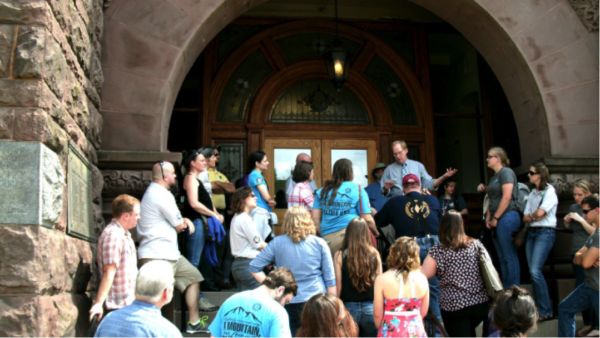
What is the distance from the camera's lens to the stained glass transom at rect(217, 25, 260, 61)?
10.5 meters

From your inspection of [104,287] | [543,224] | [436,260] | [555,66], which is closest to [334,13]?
[555,66]

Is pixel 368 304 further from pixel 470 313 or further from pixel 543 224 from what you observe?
pixel 543 224

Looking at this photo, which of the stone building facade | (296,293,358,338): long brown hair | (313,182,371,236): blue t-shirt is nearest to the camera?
(296,293,358,338): long brown hair

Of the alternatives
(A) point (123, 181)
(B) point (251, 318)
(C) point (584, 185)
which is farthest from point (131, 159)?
(C) point (584, 185)

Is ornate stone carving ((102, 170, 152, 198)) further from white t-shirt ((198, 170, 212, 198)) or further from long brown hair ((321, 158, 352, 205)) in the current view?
long brown hair ((321, 158, 352, 205))

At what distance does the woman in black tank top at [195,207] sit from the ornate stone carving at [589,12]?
538cm

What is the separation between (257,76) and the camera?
1055 cm

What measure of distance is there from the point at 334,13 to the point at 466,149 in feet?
11.8

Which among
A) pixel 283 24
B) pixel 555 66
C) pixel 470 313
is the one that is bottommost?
pixel 470 313

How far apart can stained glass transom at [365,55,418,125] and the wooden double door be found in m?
0.73

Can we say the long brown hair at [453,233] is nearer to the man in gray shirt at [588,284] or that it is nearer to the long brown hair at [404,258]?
the long brown hair at [404,258]

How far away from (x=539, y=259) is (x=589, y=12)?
348 cm

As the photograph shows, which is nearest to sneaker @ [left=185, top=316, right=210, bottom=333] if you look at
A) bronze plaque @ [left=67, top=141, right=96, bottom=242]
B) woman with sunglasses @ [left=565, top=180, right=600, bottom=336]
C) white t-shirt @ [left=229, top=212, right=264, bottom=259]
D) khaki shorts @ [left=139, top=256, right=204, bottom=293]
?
khaki shorts @ [left=139, top=256, right=204, bottom=293]

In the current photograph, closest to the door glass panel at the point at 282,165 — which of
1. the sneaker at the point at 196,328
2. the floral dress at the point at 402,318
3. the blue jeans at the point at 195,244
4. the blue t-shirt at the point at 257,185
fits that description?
the blue t-shirt at the point at 257,185
